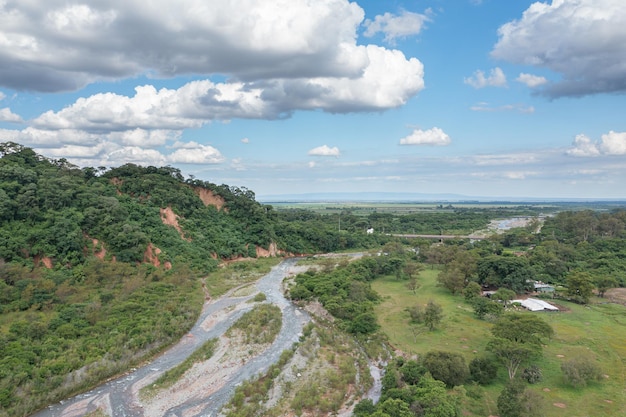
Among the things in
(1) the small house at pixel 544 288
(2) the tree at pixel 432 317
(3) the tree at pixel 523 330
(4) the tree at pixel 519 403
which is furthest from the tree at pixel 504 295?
(4) the tree at pixel 519 403

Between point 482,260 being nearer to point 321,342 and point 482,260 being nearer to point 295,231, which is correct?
point 321,342

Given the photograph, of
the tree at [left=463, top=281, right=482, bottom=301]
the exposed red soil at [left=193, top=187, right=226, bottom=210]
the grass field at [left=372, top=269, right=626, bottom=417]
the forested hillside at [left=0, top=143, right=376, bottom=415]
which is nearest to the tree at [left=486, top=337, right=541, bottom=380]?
the grass field at [left=372, top=269, right=626, bottom=417]

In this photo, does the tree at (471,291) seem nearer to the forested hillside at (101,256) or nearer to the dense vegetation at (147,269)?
the dense vegetation at (147,269)

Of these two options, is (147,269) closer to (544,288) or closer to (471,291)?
(471,291)

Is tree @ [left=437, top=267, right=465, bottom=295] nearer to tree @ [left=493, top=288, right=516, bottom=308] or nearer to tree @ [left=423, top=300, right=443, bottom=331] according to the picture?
tree @ [left=493, top=288, right=516, bottom=308]

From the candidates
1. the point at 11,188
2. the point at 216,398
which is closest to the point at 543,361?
the point at 216,398

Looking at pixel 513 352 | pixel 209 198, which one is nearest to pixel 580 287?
pixel 513 352
